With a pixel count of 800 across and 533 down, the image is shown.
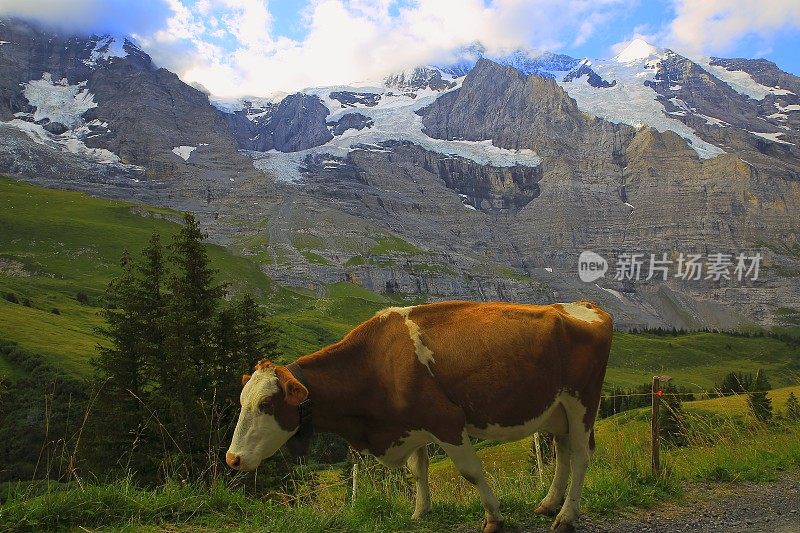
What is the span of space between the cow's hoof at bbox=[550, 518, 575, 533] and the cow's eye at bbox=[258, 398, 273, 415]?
157 inches

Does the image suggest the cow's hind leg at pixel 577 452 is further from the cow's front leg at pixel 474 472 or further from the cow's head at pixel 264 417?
the cow's head at pixel 264 417

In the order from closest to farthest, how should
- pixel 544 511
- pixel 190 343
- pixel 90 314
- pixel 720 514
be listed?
1. pixel 544 511
2. pixel 720 514
3. pixel 190 343
4. pixel 90 314

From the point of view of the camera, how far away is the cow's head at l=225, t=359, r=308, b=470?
701 cm

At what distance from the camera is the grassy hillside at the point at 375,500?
6871 millimetres

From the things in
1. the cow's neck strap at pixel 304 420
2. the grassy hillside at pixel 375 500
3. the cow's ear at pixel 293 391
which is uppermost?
the cow's ear at pixel 293 391

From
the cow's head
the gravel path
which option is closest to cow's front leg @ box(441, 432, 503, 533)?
the gravel path

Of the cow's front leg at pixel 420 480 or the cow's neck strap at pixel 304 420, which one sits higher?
the cow's neck strap at pixel 304 420

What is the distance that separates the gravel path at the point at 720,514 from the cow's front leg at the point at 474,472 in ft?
2.14

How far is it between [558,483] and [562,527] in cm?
100

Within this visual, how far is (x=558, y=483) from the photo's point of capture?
830 cm

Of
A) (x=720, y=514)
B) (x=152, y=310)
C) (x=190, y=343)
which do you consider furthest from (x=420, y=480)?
(x=152, y=310)

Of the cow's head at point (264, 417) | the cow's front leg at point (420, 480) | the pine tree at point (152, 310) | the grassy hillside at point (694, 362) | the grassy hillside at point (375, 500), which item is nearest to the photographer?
the grassy hillside at point (375, 500)

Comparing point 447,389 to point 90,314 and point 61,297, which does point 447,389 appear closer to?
point 90,314

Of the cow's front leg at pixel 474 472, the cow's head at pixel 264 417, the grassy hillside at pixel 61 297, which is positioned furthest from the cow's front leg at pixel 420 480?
the grassy hillside at pixel 61 297
